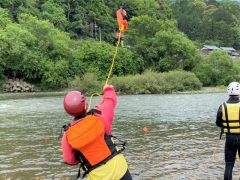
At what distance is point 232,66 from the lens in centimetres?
Result: 7675

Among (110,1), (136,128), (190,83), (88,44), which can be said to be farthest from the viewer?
(110,1)

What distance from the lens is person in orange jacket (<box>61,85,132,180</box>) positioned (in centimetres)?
472

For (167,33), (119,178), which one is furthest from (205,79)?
(119,178)

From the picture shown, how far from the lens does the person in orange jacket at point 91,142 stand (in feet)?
15.5

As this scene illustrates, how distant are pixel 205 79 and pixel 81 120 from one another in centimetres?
7126

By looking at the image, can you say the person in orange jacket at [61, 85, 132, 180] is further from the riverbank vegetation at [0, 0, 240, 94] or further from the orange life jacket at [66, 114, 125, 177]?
the riverbank vegetation at [0, 0, 240, 94]

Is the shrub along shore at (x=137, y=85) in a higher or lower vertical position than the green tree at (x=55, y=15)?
lower

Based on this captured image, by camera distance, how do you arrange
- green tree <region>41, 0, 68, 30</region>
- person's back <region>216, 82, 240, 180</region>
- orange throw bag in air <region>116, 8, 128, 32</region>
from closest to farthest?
1. orange throw bag in air <region>116, 8, 128, 32</region>
2. person's back <region>216, 82, 240, 180</region>
3. green tree <region>41, 0, 68, 30</region>

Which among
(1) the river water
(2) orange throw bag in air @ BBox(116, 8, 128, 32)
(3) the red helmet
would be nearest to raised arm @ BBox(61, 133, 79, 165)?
(3) the red helmet

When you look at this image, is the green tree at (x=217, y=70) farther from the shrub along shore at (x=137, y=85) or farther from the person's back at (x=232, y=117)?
the person's back at (x=232, y=117)

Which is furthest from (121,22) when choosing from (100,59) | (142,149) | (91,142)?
(100,59)

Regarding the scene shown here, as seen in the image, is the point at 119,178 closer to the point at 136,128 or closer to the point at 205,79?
the point at 136,128

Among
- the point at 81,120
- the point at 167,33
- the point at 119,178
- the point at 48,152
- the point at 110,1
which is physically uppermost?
the point at 110,1

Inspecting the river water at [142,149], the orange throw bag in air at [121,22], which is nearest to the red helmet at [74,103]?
the orange throw bag in air at [121,22]
